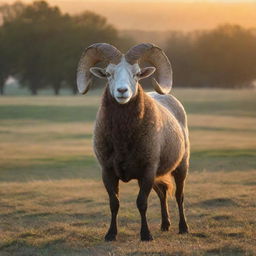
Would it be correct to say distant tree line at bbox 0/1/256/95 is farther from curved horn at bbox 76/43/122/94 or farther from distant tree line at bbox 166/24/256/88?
curved horn at bbox 76/43/122/94

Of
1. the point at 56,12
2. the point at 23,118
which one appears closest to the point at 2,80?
the point at 56,12

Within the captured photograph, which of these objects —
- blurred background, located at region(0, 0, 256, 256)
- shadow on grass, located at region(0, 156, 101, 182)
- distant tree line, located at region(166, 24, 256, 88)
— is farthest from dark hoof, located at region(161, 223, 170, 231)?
distant tree line, located at region(166, 24, 256, 88)

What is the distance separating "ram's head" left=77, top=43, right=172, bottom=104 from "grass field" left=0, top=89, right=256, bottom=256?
2.21 metres

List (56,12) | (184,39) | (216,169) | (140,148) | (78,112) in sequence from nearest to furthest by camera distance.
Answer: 1. (140,148)
2. (216,169)
3. (78,112)
4. (184,39)
5. (56,12)

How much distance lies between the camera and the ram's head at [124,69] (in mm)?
9508

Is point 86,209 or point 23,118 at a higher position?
point 86,209

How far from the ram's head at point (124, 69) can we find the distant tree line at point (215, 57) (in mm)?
72827

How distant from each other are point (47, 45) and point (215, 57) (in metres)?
21.5

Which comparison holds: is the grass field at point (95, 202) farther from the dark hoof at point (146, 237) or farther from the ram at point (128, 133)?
the ram at point (128, 133)

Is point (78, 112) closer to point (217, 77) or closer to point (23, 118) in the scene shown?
point (23, 118)

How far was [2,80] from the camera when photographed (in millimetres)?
92188

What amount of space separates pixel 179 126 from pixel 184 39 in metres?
79.7

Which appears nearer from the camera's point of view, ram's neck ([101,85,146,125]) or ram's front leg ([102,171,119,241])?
ram's neck ([101,85,146,125])

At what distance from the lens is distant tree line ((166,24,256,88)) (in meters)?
86.4
